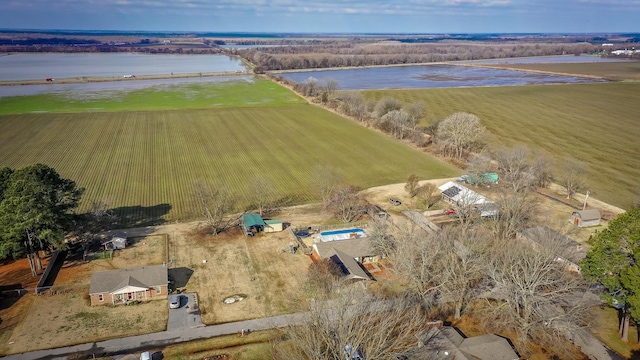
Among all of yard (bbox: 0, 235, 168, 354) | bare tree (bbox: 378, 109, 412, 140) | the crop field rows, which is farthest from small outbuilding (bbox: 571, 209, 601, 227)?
yard (bbox: 0, 235, 168, 354)

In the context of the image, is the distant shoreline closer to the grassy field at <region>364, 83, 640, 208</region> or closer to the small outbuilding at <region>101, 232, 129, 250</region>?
the grassy field at <region>364, 83, 640, 208</region>

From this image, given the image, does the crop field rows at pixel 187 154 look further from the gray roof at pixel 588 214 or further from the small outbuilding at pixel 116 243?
the gray roof at pixel 588 214

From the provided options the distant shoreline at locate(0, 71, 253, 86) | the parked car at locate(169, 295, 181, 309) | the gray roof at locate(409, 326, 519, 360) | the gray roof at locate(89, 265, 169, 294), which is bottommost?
the parked car at locate(169, 295, 181, 309)

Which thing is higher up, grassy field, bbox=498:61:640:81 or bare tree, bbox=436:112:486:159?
grassy field, bbox=498:61:640:81

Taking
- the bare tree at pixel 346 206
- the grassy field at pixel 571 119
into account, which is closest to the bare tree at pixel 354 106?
the grassy field at pixel 571 119

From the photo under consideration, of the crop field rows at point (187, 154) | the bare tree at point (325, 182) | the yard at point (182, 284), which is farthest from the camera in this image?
the crop field rows at point (187, 154)

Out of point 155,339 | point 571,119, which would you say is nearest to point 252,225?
point 155,339

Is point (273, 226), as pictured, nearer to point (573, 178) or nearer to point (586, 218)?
point (586, 218)
